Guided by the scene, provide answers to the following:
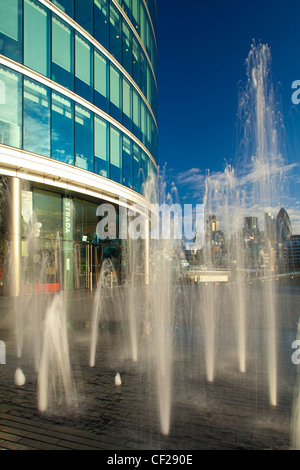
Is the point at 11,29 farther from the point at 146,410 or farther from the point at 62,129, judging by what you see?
the point at 146,410

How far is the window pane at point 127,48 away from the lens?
2046 centimetres

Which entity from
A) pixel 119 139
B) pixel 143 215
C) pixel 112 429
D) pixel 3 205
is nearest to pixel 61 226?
pixel 3 205

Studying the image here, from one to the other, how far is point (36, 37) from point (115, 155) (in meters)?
7.28

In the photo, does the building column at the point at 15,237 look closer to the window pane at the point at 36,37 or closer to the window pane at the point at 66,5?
the window pane at the point at 36,37

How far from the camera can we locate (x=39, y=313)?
1152cm

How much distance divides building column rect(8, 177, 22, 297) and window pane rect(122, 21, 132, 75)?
11872mm

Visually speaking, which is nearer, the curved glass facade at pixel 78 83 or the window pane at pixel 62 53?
the curved glass facade at pixel 78 83

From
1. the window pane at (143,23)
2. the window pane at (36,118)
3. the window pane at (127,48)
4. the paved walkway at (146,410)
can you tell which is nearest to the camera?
the paved walkway at (146,410)

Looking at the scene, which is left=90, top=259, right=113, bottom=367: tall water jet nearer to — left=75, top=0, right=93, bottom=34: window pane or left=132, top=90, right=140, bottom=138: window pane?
left=132, top=90, right=140, bottom=138: window pane

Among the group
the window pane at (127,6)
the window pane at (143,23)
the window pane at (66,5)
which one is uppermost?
the window pane at (143,23)

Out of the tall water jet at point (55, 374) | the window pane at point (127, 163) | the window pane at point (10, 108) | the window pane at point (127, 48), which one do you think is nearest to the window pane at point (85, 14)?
the window pane at point (127, 48)

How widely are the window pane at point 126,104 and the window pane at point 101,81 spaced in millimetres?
2085

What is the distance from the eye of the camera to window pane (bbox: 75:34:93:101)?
643 inches
